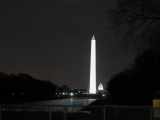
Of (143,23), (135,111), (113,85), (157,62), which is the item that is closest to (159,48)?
(143,23)

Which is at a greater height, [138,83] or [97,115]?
[138,83]

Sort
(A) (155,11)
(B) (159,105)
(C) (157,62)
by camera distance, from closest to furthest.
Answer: (B) (159,105), (A) (155,11), (C) (157,62)

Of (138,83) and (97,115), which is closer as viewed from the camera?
(97,115)

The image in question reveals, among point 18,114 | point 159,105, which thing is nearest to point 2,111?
point 18,114

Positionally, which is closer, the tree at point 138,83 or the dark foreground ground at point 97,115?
the dark foreground ground at point 97,115

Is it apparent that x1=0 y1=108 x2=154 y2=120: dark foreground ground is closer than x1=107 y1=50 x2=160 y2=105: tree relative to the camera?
Yes

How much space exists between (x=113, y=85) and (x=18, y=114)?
94.3ft

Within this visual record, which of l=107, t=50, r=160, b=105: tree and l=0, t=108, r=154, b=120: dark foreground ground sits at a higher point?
l=107, t=50, r=160, b=105: tree

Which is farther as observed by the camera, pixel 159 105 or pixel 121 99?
pixel 121 99

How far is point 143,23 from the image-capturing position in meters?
29.8

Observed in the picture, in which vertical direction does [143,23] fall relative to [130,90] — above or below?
above

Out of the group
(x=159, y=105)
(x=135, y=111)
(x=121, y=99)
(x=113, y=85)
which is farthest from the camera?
(x=113, y=85)

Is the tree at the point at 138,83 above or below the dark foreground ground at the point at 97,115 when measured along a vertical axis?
above

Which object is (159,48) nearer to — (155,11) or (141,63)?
(155,11)
